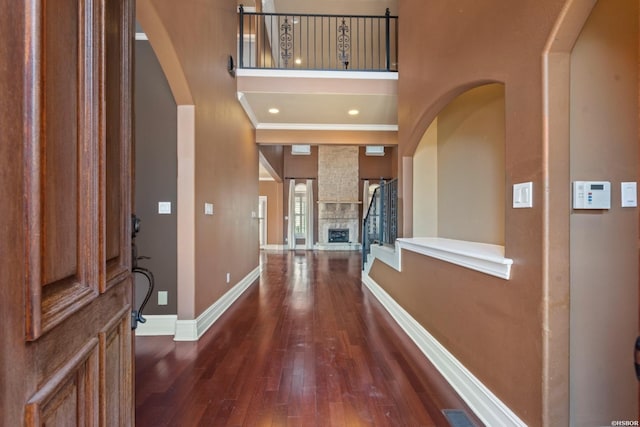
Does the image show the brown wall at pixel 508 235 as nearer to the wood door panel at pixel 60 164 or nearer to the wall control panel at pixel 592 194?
the wall control panel at pixel 592 194

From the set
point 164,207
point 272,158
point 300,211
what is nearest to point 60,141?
point 164,207

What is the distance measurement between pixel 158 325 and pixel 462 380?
2634 mm

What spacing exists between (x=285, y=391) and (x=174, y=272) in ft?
5.39

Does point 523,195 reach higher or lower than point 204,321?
higher

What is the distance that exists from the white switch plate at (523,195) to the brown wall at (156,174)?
107 inches

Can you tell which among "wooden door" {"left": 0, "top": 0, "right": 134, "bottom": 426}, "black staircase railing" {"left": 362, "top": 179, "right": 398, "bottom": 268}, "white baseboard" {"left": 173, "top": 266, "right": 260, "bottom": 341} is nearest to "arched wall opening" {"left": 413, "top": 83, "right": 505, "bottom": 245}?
"black staircase railing" {"left": 362, "top": 179, "right": 398, "bottom": 268}

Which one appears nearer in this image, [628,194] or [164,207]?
[628,194]

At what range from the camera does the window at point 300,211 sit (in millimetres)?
11383

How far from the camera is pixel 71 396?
0.64m

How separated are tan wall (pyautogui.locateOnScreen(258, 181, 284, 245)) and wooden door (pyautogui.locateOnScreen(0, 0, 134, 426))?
10461 mm

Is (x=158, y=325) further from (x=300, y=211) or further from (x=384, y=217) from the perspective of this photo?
(x=300, y=211)

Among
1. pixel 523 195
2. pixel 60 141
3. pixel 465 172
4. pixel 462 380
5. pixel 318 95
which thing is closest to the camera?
pixel 60 141

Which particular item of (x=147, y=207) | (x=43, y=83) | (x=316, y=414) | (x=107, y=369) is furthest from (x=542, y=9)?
→ (x=147, y=207)

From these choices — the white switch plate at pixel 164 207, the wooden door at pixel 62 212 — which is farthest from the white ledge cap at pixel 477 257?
the white switch plate at pixel 164 207
